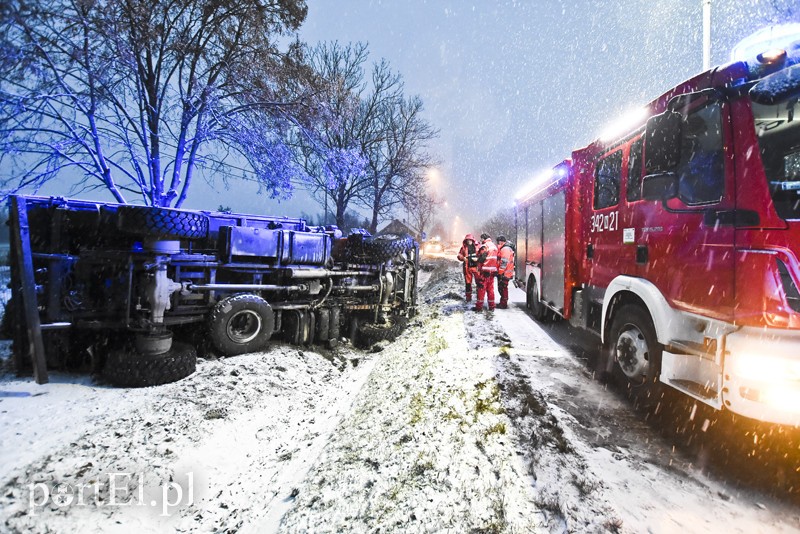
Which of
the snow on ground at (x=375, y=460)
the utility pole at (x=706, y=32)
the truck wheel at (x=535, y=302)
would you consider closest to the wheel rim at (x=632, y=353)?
the snow on ground at (x=375, y=460)

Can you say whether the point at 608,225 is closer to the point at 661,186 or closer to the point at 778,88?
the point at 661,186

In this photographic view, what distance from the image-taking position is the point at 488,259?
836 centimetres

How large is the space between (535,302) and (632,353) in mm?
4417

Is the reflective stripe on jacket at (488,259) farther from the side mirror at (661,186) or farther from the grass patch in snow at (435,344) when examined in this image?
the side mirror at (661,186)

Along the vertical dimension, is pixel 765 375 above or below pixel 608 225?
below

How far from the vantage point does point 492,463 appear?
2.44 metres

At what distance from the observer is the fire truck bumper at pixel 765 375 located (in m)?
2.16

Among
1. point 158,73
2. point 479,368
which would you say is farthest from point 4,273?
point 479,368

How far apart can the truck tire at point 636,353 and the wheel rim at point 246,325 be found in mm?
4573

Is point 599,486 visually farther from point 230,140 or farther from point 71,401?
point 230,140

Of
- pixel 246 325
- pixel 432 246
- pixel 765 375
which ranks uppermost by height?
pixel 432 246

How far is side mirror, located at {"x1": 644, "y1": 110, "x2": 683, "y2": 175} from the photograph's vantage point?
9.07 feet

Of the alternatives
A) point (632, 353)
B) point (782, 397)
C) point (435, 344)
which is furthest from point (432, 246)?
point (782, 397)

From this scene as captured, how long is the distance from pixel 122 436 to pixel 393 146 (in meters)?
23.1
